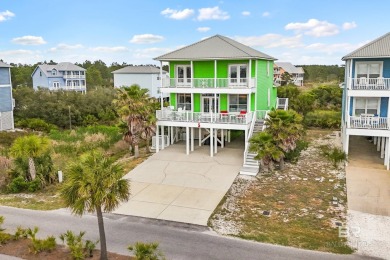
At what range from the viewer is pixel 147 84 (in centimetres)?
6216

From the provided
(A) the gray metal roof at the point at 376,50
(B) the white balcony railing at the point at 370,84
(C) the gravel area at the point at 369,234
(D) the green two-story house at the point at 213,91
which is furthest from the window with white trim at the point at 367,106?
(C) the gravel area at the point at 369,234

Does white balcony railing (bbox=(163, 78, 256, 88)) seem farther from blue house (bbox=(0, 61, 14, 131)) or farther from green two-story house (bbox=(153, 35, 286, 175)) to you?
blue house (bbox=(0, 61, 14, 131))

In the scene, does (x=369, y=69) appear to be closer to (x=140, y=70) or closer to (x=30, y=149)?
(x=30, y=149)

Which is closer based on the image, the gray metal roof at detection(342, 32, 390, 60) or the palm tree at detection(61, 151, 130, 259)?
the palm tree at detection(61, 151, 130, 259)

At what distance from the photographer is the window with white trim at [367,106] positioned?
2481 cm

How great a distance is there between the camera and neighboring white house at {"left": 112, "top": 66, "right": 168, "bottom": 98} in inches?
2419

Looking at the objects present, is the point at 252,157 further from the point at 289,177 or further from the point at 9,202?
the point at 9,202

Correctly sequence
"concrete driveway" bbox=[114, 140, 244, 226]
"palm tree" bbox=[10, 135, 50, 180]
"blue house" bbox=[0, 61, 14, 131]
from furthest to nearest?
"blue house" bbox=[0, 61, 14, 131] → "palm tree" bbox=[10, 135, 50, 180] → "concrete driveway" bbox=[114, 140, 244, 226]

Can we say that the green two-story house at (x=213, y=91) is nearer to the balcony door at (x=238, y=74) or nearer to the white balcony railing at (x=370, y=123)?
the balcony door at (x=238, y=74)

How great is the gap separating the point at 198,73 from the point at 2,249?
19.1m

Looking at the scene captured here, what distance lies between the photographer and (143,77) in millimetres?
62125

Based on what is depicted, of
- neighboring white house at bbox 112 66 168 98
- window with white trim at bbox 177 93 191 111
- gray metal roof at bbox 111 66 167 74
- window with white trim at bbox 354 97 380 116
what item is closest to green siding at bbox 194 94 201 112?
window with white trim at bbox 177 93 191 111

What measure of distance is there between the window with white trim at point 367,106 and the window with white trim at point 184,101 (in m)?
12.7

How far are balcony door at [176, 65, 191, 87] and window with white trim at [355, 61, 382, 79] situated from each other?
12.6 m
